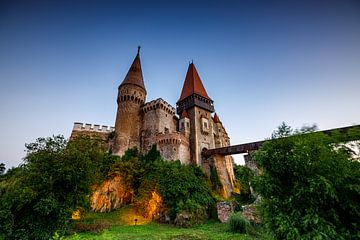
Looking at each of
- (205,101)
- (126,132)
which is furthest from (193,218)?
(205,101)

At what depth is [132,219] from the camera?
17891 mm

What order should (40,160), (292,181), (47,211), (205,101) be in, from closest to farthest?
(292,181) → (47,211) → (40,160) → (205,101)

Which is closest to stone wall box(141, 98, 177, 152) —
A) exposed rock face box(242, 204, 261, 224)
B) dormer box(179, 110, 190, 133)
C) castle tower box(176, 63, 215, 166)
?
dormer box(179, 110, 190, 133)

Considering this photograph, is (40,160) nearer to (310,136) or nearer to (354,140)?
(310,136)

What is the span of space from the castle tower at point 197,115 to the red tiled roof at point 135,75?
8780 mm

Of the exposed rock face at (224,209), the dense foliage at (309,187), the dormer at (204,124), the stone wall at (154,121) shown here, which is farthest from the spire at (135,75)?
the dense foliage at (309,187)

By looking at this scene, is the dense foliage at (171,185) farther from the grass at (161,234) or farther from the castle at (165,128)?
the castle at (165,128)

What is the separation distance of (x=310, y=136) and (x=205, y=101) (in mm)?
26029

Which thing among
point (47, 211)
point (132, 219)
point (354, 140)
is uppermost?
point (354, 140)

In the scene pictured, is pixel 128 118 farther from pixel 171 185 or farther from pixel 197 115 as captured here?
pixel 171 185

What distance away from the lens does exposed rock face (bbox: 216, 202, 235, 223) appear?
1838 centimetres

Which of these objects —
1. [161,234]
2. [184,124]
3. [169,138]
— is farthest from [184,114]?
[161,234]

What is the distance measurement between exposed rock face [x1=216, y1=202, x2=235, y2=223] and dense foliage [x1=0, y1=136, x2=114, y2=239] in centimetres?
1336

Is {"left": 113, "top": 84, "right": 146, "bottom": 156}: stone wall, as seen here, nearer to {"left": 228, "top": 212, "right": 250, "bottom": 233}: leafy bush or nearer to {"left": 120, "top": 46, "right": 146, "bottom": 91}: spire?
{"left": 120, "top": 46, "right": 146, "bottom": 91}: spire
